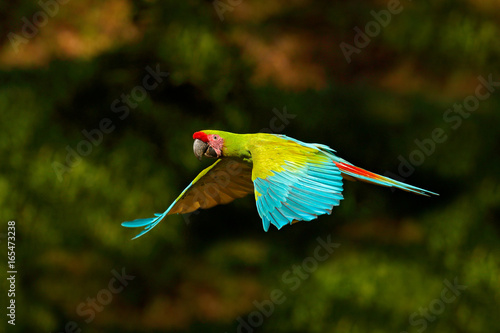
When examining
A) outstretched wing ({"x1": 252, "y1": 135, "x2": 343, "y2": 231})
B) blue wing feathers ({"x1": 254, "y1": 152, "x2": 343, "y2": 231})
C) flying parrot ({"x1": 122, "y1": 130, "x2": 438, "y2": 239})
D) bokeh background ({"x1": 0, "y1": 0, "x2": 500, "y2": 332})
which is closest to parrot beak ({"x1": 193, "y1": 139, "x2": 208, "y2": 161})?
flying parrot ({"x1": 122, "y1": 130, "x2": 438, "y2": 239})

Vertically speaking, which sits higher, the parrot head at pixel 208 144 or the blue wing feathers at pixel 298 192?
the blue wing feathers at pixel 298 192

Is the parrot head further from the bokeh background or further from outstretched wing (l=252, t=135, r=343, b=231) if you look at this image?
the bokeh background

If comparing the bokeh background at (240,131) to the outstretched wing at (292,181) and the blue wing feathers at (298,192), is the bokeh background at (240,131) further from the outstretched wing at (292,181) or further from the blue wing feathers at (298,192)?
the blue wing feathers at (298,192)

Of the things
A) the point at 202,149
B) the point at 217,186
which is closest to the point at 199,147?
the point at 202,149

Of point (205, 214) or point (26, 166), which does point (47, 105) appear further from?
point (205, 214)

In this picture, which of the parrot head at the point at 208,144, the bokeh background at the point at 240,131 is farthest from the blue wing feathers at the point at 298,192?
the bokeh background at the point at 240,131

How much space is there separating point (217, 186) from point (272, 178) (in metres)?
0.38

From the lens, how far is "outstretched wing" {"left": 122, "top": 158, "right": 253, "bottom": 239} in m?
2.01

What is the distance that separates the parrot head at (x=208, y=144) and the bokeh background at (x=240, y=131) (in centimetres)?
183

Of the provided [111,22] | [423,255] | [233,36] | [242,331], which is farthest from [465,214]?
[111,22]

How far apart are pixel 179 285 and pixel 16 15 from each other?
6.59 feet

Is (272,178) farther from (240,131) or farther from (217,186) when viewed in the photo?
(240,131)

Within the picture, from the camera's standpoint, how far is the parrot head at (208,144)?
192cm

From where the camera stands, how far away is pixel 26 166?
3.82m
